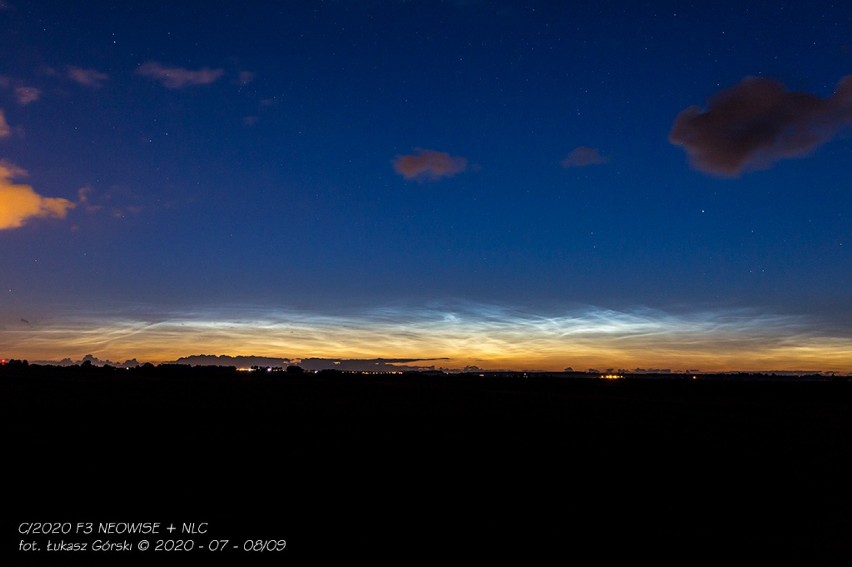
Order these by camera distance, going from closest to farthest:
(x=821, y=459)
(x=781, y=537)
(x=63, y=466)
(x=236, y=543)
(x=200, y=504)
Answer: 1. (x=236, y=543)
2. (x=781, y=537)
3. (x=200, y=504)
4. (x=63, y=466)
5. (x=821, y=459)

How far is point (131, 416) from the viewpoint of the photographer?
26.4m

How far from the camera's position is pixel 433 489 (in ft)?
43.8

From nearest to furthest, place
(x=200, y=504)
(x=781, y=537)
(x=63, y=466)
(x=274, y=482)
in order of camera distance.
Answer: (x=781, y=537), (x=200, y=504), (x=274, y=482), (x=63, y=466)

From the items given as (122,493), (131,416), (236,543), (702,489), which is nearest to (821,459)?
(702,489)

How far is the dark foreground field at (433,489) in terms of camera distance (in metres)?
9.78

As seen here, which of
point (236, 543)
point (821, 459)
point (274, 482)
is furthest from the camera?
point (821, 459)

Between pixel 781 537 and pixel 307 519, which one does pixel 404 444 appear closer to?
pixel 307 519

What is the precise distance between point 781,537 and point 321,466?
10.6m

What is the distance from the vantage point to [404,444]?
64.1ft

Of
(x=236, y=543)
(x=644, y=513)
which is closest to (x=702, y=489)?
(x=644, y=513)

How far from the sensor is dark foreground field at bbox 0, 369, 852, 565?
978cm

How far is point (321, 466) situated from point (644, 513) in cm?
823

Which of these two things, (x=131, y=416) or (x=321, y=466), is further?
(x=131, y=416)

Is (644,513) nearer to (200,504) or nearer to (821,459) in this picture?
(200,504)
